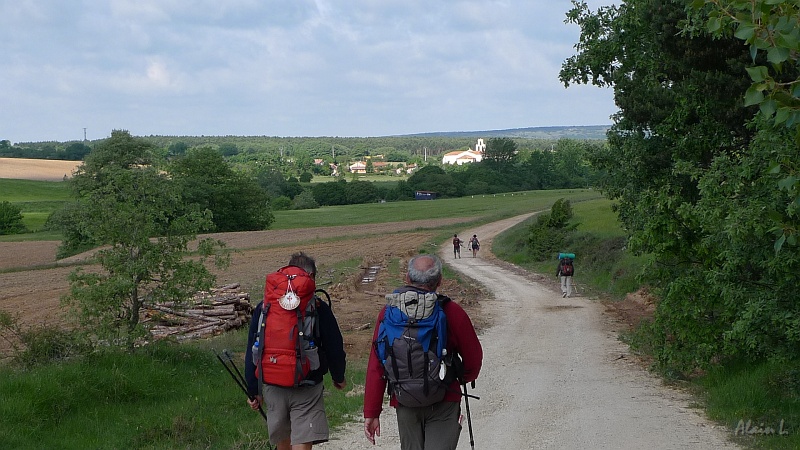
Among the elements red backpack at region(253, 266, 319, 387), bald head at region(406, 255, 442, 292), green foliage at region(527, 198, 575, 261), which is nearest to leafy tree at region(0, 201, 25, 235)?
green foliage at region(527, 198, 575, 261)

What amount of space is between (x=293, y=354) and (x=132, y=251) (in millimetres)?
6562

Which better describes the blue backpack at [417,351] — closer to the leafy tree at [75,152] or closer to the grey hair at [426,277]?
the grey hair at [426,277]

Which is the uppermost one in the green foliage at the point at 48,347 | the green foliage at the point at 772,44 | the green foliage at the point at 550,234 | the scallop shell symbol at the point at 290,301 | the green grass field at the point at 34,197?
the green foliage at the point at 772,44

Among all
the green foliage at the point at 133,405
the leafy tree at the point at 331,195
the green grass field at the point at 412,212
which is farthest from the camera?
the leafy tree at the point at 331,195

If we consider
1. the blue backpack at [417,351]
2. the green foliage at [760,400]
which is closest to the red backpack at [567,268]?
the green foliage at [760,400]

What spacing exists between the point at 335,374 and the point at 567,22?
15752 millimetres

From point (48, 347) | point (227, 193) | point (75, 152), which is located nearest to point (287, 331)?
point (48, 347)

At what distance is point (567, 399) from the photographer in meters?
12.4

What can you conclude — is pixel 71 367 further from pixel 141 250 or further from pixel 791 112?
pixel 791 112

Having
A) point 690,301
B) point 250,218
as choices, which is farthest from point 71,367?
point 250,218

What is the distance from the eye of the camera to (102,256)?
12.3 meters

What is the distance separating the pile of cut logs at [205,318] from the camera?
55.4ft

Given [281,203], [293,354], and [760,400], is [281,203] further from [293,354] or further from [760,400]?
[293,354]

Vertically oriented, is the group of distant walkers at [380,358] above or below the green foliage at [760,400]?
above
